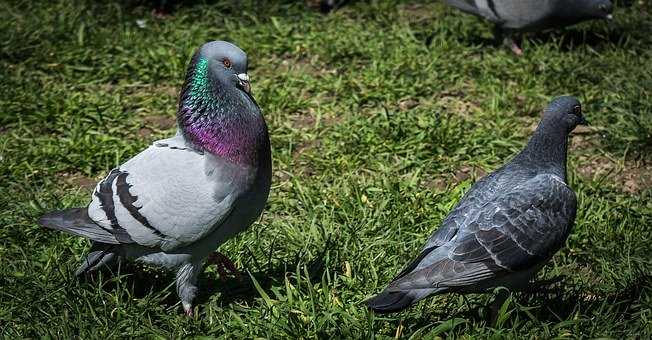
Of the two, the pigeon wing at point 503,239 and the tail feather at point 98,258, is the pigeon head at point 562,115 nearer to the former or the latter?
the pigeon wing at point 503,239

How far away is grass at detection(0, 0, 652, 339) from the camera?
12.6 feet

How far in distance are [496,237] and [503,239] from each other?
0.03 meters

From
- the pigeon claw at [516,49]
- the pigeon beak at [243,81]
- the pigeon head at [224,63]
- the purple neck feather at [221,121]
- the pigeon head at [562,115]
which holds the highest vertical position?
the pigeon head at [224,63]

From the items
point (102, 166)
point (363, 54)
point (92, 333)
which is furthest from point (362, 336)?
point (363, 54)

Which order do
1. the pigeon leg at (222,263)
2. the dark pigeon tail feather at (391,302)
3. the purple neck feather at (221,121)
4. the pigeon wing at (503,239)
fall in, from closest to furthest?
the dark pigeon tail feather at (391,302), the pigeon wing at (503,239), the purple neck feather at (221,121), the pigeon leg at (222,263)

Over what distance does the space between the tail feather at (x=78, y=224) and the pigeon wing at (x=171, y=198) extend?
0.04 meters

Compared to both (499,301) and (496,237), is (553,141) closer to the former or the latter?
(496,237)

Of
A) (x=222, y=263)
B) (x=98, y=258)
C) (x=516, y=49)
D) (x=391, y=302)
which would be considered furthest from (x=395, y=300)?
(x=516, y=49)

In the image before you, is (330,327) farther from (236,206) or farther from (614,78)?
(614,78)

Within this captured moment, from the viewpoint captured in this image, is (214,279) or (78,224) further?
(214,279)

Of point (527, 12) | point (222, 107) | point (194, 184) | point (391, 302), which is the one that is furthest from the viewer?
point (527, 12)

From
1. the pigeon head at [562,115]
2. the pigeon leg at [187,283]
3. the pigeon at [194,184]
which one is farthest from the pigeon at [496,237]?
the pigeon leg at [187,283]

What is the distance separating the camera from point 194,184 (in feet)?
11.9

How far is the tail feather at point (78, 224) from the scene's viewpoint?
3.80 meters
